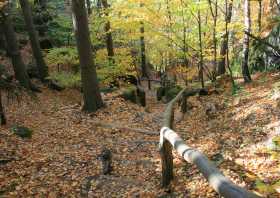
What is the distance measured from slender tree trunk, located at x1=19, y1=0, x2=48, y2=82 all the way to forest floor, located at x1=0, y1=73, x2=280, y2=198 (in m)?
3.71

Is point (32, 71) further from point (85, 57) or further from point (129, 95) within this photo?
point (85, 57)

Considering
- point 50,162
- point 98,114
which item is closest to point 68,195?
point 50,162

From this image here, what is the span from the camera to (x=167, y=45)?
2097cm

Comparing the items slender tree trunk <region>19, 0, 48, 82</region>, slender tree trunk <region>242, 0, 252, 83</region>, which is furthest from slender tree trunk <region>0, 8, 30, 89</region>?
slender tree trunk <region>242, 0, 252, 83</region>

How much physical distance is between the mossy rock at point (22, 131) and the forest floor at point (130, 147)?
0.62 feet

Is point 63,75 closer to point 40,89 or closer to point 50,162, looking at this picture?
point 40,89

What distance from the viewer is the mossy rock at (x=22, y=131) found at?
9645 mm

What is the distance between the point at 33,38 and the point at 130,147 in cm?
925

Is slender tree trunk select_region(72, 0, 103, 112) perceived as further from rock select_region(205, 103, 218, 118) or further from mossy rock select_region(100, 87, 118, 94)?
rock select_region(205, 103, 218, 118)

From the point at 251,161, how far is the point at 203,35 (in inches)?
541

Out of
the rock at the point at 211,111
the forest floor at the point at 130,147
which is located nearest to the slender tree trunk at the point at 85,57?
the forest floor at the point at 130,147

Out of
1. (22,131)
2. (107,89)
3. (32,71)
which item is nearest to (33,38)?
(32,71)

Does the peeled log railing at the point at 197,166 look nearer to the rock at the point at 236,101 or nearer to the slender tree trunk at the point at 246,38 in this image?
the rock at the point at 236,101

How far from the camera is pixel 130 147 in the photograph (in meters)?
9.73
